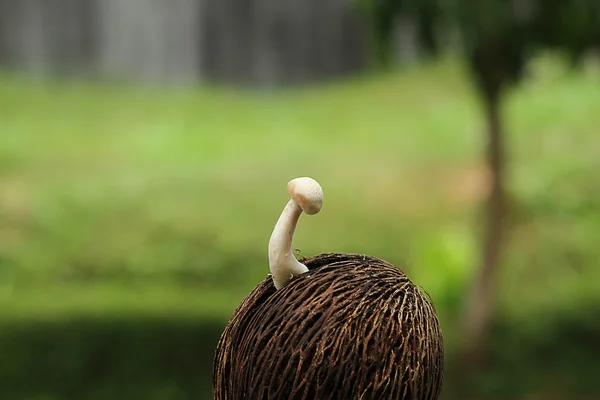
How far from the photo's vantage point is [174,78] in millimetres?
10828

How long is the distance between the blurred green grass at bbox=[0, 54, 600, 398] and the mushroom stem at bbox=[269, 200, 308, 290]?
4.22 m

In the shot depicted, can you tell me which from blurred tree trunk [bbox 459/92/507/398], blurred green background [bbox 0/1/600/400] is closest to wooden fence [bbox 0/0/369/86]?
blurred green background [bbox 0/1/600/400]

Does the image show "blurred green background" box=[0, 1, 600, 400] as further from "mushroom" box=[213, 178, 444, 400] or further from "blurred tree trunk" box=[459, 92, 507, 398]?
"mushroom" box=[213, 178, 444, 400]

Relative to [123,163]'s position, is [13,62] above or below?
above

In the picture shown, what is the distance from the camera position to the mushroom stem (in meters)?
1.91

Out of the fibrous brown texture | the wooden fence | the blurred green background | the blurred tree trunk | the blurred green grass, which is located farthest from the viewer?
the wooden fence

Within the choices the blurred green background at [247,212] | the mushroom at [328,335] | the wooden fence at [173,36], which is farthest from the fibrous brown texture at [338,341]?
the wooden fence at [173,36]

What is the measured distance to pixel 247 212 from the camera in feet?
25.8

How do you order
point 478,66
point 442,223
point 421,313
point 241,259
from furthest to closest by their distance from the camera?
point 442,223, point 241,259, point 478,66, point 421,313

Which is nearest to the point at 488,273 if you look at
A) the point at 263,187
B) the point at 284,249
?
the point at 263,187

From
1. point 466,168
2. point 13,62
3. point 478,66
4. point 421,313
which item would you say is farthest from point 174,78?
point 421,313

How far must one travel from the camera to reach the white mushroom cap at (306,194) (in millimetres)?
1858

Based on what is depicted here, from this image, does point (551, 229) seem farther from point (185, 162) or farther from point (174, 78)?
point (174, 78)

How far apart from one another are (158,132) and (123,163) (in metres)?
0.89
